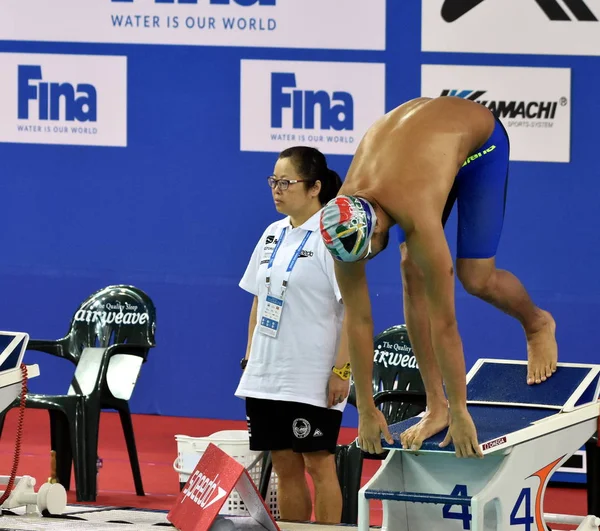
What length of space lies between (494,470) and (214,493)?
101cm

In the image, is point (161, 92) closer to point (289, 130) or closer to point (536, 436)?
point (289, 130)

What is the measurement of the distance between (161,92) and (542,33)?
7.35ft

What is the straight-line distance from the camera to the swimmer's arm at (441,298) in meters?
3.85

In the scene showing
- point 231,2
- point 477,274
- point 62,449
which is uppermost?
point 231,2

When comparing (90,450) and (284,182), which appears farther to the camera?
(90,450)

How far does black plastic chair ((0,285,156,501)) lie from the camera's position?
5.96 meters

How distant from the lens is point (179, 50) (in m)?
7.54

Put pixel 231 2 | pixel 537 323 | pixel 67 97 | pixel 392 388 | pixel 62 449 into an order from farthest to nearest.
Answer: pixel 67 97, pixel 231 2, pixel 62 449, pixel 392 388, pixel 537 323

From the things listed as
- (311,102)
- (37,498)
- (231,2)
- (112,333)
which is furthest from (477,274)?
(231,2)

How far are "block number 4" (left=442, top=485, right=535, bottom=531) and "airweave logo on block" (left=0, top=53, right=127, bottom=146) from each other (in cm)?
405

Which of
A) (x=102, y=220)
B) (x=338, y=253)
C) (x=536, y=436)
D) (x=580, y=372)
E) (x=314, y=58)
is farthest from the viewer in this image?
(x=102, y=220)

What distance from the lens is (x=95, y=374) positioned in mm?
6133

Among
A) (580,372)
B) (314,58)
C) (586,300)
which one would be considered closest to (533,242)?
(586,300)

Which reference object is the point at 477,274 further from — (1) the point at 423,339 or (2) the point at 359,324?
(2) the point at 359,324
